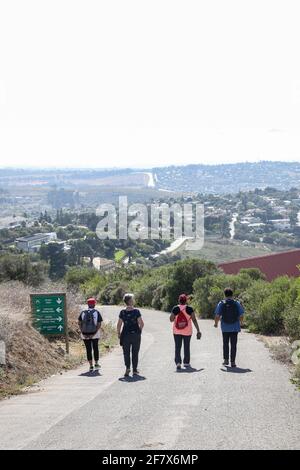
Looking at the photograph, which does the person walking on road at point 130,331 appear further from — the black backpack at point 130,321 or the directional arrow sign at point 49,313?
the directional arrow sign at point 49,313

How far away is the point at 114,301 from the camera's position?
43312mm

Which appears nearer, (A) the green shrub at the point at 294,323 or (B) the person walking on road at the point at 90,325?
(B) the person walking on road at the point at 90,325

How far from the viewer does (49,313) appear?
16641 mm

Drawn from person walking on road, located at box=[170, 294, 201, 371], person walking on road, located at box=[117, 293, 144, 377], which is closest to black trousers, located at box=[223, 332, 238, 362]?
person walking on road, located at box=[170, 294, 201, 371]

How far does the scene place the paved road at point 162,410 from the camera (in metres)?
7.74

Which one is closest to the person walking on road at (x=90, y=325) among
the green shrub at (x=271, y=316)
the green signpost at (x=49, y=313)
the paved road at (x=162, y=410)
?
the paved road at (x=162, y=410)

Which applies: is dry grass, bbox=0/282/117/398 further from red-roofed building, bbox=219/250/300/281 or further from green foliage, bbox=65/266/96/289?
green foliage, bbox=65/266/96/289

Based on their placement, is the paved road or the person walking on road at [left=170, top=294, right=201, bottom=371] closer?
the paved road

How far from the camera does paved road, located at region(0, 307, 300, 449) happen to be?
774 cm

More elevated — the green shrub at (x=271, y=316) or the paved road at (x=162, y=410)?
the paved road at (x=162, y=410)

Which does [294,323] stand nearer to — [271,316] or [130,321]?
[271,316]

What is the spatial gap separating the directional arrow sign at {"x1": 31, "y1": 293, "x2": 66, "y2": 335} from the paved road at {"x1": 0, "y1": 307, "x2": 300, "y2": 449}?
6.82 feet

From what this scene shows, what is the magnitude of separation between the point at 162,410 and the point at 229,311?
4.74 metres
